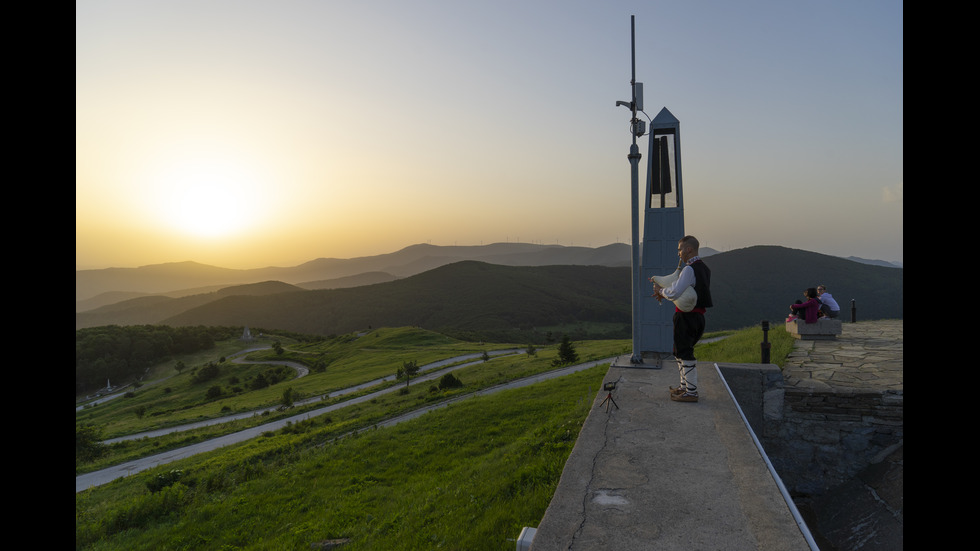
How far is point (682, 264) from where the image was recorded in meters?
7.21

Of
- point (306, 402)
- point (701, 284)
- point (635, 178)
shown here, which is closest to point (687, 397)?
point (701, 284)

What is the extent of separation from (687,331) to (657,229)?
14.8 feet

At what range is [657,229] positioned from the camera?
10.6 m

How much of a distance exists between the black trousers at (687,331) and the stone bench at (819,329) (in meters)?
11.1

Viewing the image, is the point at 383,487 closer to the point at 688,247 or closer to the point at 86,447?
the point at 688,247

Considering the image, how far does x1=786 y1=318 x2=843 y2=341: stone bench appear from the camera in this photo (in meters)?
14.7

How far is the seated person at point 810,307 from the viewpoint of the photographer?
1486 centimetres

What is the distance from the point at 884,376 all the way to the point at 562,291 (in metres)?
154

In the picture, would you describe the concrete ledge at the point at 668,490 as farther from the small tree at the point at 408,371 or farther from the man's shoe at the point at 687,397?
the small tree at the point at 408,371

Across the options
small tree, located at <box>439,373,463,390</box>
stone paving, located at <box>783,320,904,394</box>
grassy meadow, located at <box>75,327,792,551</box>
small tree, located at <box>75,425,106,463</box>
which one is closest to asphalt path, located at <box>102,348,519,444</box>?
small tree, located at <box>75,425,106,463</box>

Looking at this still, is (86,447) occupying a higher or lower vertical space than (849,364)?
lower

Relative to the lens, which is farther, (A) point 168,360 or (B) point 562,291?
(B) point 562,291

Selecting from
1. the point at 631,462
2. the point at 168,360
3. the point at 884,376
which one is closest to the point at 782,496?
the point at 631,462
